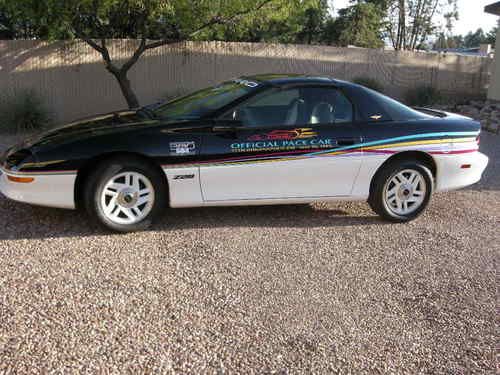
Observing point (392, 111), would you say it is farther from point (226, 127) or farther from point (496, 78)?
point (496, 78)

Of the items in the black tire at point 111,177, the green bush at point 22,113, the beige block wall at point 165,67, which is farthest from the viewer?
the beige block wall at point 165,67

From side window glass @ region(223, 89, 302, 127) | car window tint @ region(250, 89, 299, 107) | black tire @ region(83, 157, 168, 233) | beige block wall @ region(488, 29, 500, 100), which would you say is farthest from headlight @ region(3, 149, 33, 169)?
beige block wall @ region(488, 29, 500, 100)

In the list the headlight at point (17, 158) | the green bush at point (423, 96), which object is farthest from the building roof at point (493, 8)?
the headlight at point (17, 158)

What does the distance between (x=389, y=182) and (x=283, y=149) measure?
4.10 ft

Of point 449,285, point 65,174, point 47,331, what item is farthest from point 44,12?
point 449,285

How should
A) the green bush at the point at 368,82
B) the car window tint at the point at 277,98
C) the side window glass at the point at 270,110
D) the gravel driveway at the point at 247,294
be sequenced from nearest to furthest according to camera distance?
1. the gravel driveway at the point at 247,294
2. the side window glass at the point at 270,110
3. the car window tint at the point at 277,98
4. the green bush at the point at 368,82

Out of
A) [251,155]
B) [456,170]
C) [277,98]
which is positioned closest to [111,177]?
[251,155]

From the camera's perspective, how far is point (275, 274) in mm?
4156

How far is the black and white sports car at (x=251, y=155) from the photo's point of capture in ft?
15.1

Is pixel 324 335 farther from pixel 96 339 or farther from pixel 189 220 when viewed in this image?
pixel 189 220

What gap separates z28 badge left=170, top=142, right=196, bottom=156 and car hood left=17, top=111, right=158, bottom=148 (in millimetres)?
393

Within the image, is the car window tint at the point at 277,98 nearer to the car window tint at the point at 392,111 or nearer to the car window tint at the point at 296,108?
the car window tint at the point at 296,108

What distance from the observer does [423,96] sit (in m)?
17.1

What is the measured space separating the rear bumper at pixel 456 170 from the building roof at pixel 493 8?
39.3 ft
